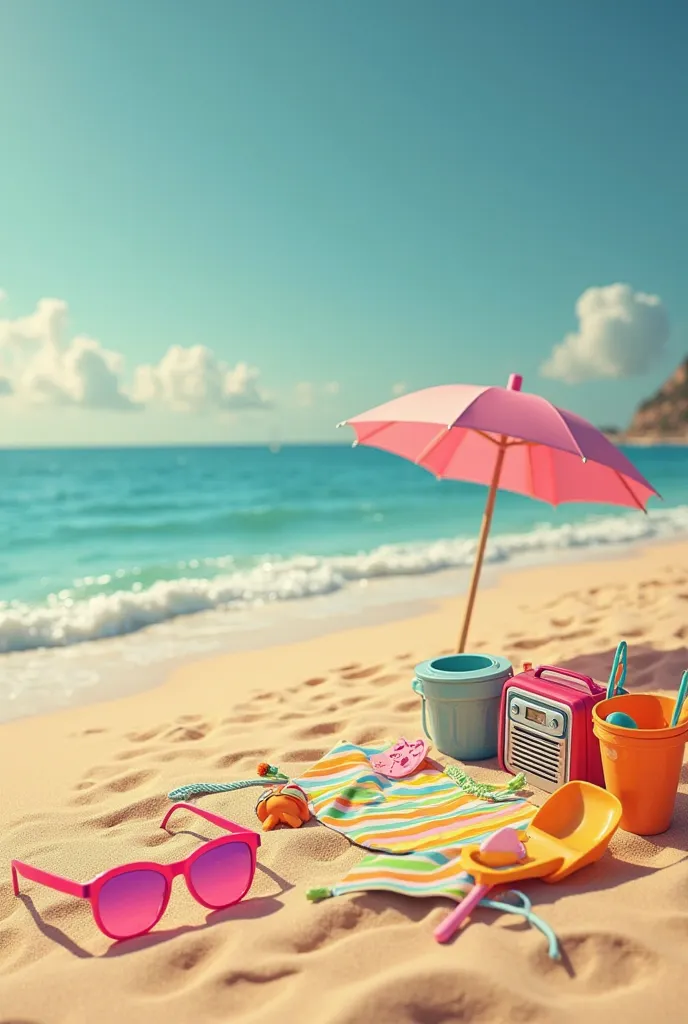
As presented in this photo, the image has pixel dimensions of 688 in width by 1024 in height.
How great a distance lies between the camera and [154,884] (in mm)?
2400

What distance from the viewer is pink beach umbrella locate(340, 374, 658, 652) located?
373 centimetres

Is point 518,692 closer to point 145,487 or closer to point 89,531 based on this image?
point 89,531

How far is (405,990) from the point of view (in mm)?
1990

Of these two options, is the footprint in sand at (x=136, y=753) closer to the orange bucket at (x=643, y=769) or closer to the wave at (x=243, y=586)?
the orange bucket at (x=643, y=769)

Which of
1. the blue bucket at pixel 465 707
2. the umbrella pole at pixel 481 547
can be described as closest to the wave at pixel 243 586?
the umbrella pole at pixel 481 547

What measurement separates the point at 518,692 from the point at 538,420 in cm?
135

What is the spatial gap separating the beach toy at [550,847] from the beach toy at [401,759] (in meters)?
0.78

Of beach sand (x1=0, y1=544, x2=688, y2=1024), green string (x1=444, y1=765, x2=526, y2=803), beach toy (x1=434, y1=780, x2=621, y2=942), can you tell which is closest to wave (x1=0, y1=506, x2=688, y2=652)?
beach sand (x1=0, y1=544, x2=688, y2=1024)

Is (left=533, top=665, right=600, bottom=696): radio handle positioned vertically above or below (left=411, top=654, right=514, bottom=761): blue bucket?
Result: above

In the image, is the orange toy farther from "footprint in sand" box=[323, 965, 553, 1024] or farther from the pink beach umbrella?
the pink beach umbrella

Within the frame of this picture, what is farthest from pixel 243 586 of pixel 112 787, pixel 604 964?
pixel 604 964

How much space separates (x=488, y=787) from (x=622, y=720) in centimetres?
72

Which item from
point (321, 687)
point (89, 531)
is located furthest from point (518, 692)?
point (89, 531)

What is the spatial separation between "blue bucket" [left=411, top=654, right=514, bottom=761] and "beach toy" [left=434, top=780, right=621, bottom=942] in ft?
2.77
